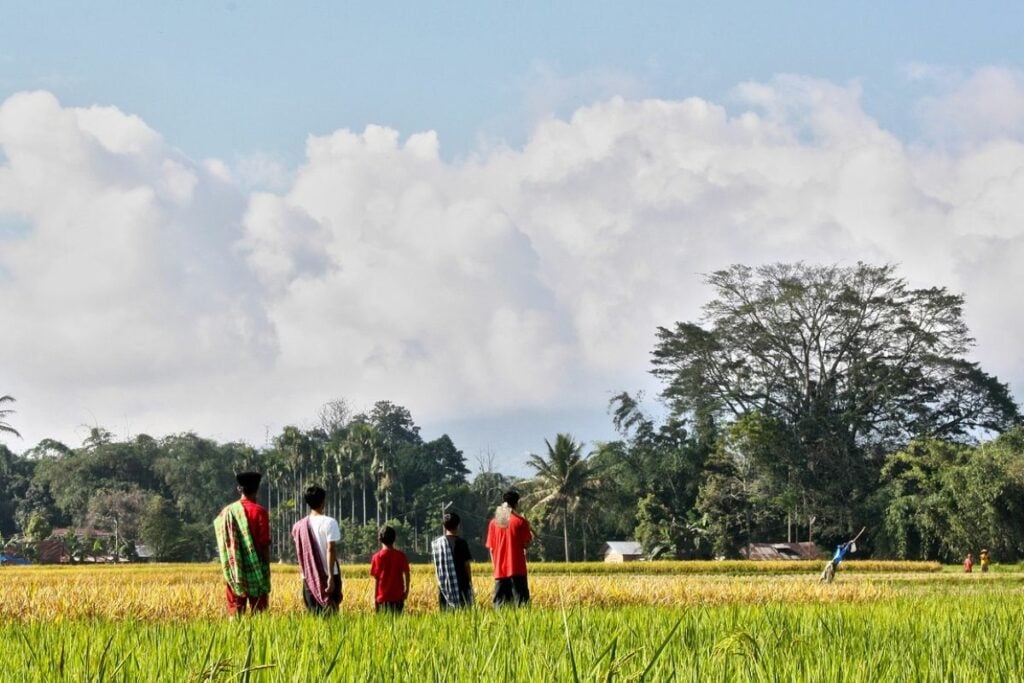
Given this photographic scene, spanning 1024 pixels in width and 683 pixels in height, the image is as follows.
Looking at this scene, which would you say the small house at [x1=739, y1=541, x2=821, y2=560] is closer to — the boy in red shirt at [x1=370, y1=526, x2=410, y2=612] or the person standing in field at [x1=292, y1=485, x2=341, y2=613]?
the boy in red shirt at [x1=370, y1=526, x2=410, y2=612]

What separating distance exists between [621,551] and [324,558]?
59827 millimetres

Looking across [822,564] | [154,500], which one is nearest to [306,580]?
[822,564]

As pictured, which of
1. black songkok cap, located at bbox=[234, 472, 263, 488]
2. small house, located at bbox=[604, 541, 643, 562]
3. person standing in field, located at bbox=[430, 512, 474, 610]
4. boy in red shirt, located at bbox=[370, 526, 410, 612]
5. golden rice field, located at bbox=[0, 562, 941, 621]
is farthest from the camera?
small house, located at bbox=[604, 541, 643, 562]

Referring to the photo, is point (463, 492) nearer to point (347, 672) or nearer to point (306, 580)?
point (306, 580)

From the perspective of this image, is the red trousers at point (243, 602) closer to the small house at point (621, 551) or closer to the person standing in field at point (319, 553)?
the person standing in field at point (319, 553)

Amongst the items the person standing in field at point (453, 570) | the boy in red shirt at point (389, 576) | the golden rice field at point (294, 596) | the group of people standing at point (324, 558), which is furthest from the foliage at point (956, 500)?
the boy in red shirt at point (389, 576)

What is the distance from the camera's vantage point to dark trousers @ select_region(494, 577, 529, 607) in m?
10.3

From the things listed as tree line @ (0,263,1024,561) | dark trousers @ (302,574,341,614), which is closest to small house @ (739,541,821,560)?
tree line @ (0,263,1024,561)

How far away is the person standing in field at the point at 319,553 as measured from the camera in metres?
8.62

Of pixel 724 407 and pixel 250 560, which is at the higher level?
pixel 724 407

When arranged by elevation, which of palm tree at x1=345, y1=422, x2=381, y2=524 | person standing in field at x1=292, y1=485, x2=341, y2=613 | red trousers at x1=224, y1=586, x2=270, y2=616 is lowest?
red trousers at x1=224, y1=586, x2=270, y2=616

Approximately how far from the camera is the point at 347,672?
3707mm

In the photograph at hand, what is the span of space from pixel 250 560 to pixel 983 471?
4680 centimetres

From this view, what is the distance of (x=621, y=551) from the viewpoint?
6688cm
